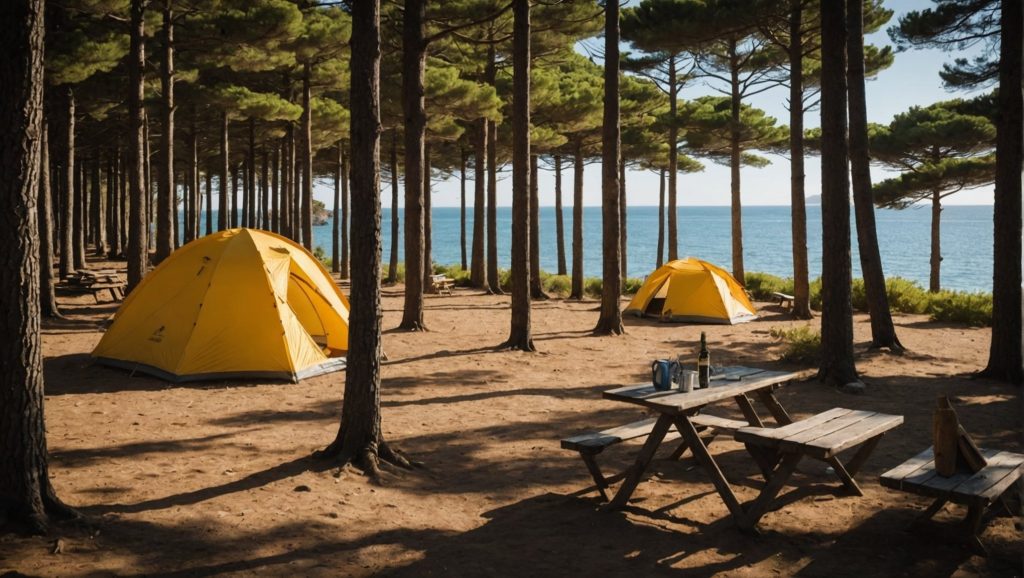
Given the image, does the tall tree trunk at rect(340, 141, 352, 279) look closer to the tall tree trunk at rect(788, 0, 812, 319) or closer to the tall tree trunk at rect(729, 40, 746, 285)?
the tall tree trunk at rect(729, 40, 746, 285)

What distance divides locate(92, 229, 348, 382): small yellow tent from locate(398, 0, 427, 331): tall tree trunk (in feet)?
9.52

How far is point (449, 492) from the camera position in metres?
5.57

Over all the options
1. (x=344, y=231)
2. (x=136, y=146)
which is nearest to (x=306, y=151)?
(x=136, y=146)

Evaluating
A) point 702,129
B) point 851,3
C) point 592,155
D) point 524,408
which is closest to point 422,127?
point 524,408

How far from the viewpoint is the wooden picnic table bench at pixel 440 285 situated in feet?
69.6

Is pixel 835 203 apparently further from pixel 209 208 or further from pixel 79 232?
pixel 209 208

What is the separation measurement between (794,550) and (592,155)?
24.9 metres

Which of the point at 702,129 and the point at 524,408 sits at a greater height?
the point at 702,129

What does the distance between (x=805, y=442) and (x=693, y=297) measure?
464 inches

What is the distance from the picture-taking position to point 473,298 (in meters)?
19.9

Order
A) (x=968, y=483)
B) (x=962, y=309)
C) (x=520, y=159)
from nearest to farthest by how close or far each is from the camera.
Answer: (x=968, y=483) → (x=520, y=159) → (x=962, y=309)

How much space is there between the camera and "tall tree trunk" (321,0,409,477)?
18.9 feet

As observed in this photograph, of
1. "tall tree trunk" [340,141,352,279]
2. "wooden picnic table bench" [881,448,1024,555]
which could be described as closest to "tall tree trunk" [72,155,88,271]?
"tall tree trunk" [340,141,352,279]

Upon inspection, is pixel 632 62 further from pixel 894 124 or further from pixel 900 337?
pixel 900 337
